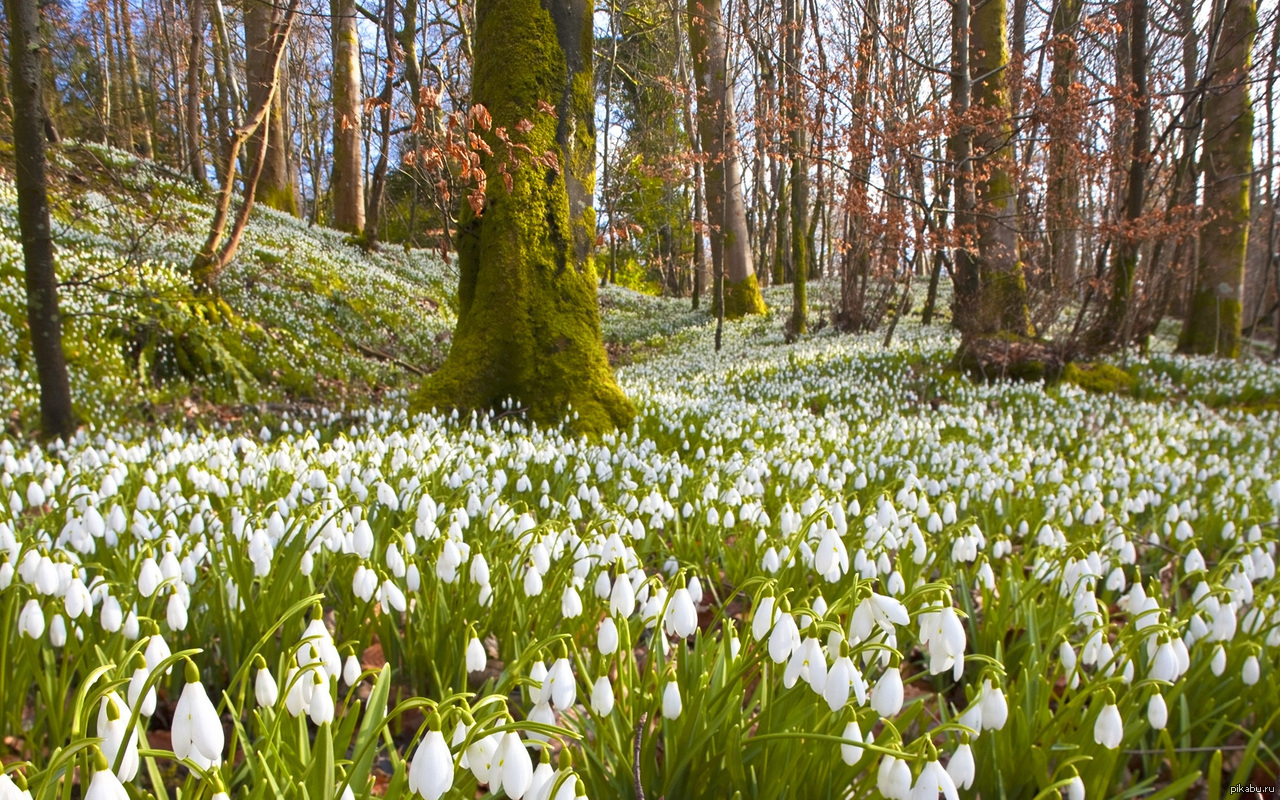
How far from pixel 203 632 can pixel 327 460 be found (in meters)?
1.47

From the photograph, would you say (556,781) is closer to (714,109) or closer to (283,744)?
(283,744)

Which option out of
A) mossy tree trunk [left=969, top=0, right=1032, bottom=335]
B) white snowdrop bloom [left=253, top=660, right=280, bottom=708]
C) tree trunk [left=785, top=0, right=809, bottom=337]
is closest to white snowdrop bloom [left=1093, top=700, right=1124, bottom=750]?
white snowdrop bloom [left=253, top=660, right=280, bottom=708]

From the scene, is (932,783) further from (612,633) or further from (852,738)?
(612,633)

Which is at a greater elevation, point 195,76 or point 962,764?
point 195,76

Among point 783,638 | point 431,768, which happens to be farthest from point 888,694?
point 431,768

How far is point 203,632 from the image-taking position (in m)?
2.08

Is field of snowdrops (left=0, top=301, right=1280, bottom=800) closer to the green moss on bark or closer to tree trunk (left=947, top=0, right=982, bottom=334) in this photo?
tree trunk (left=947, top=0, right=982, bottom=334)

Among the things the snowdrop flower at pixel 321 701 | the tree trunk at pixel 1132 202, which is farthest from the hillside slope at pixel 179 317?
the tree trunk at pixel 1132 202

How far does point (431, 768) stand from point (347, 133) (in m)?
17.2

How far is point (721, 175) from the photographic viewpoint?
17.7 metres

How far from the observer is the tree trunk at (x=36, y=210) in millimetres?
4074

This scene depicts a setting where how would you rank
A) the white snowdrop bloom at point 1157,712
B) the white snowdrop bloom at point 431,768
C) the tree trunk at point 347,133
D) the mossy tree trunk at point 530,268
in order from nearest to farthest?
the white snowdrop bloom at point 431,768, the white snowdrop bloom at point 1157,712, the mossy tree trunk at point 530,268, the tree trunk at point 347,133

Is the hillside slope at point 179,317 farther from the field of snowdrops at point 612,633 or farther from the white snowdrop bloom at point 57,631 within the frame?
the white snowdrop bloom at point 57,631

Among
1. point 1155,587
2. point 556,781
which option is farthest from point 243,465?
point 1155,587
